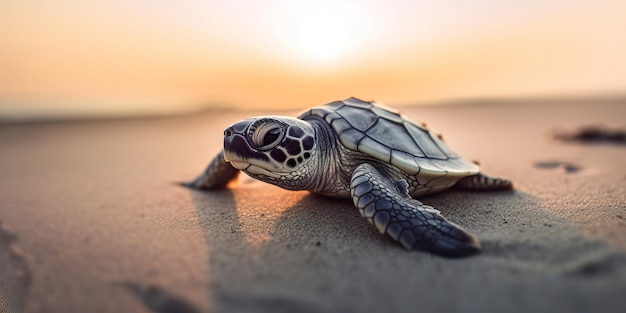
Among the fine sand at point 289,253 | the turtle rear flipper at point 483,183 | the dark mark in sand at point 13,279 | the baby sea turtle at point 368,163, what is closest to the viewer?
the fine sand at point 289,253

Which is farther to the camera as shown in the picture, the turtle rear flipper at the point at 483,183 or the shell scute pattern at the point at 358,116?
the turtle rear flipper at the point at 483,183

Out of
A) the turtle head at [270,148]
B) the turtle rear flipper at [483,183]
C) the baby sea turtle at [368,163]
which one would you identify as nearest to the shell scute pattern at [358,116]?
the baby sea turtle at [368,163]

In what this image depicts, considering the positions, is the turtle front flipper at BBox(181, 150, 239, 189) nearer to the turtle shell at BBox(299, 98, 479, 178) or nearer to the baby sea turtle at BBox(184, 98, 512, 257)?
the baby sea turtle at BBox(184, 98, 512, 257)

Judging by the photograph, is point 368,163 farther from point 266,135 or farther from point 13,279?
point 13,279

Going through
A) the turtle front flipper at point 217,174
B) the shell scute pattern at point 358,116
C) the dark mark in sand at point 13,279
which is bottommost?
the dark mark in sand at point 13,279

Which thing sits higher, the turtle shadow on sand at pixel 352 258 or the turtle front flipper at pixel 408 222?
the turtle front flipper at pixel 408 222

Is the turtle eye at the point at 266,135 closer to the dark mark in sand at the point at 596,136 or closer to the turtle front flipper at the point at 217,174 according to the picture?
the turtle front flipper at the point at 217,174

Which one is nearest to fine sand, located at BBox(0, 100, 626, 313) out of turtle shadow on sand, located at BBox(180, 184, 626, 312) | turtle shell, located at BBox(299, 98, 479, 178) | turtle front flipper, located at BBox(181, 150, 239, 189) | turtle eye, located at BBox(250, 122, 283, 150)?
turtle shadow on sand, located at BBox(180, 184, 626, 312)
